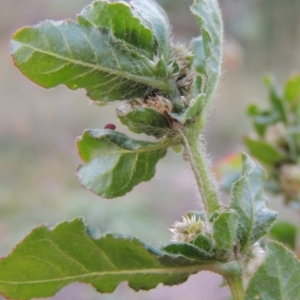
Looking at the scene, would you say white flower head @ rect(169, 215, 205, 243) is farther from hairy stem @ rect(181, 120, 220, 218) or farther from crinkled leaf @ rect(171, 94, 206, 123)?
crinkled leaf @ rect(171, 94, 206, 123)

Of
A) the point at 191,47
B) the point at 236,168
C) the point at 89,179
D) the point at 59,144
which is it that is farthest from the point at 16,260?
the point at 59,144

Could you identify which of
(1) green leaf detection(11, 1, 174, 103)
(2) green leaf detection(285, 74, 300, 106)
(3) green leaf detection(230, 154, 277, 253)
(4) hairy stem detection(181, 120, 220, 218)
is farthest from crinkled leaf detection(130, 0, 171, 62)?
(2) green leaf detection(285, 74, 300, 106)

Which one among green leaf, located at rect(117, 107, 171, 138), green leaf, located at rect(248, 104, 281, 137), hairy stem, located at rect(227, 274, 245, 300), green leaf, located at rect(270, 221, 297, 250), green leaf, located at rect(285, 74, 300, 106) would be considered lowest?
hairy stem, located at rect(227, 274, 245, 300)

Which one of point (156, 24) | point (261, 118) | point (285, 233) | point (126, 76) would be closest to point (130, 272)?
point (126, 76)

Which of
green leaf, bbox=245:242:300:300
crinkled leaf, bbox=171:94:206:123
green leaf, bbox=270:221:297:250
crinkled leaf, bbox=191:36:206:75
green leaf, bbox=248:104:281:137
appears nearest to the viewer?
green leaf, bbox=245:242:300:300

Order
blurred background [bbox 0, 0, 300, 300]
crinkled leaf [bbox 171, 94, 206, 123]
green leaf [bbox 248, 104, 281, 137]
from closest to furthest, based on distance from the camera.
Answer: crinkled leaf [bbox 171, 94, 206, 123]
green leaf [bbox 248, 104, 281, 137]
blurred background [bbox 0, 0, 300, 300]

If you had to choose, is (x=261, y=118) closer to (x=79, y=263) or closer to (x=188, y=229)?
(x=188, y=229)

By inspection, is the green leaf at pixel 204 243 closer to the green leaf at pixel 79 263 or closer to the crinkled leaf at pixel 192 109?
the green leaf at pixel 79 263
